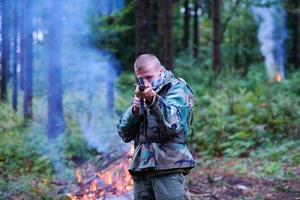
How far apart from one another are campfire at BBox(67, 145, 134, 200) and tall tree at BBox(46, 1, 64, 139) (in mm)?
4360

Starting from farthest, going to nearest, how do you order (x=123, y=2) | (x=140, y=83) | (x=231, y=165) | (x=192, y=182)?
(x=123, y=2) < (x=231, y=165) < (x=192, y=182) < (x=140, y=83)

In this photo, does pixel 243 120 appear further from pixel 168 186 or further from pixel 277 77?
pixel 168 186

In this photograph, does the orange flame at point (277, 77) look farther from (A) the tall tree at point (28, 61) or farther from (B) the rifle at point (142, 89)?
(B) the rifle at point (142, 89)

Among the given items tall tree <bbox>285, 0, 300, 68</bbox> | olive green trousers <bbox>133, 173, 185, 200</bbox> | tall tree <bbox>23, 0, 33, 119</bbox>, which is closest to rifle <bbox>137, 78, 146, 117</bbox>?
olive green trousers <bbox>133, 173, 185, 200</bbox>

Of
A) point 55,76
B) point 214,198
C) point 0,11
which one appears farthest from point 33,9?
point 214,198

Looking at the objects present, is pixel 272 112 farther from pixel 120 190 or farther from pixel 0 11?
pixel 0 11

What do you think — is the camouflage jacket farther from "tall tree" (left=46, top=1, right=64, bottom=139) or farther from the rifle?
"tall tree" (left=46, top=1, right=64, bottom=139)

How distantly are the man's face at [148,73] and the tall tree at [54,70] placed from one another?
813 centimetres

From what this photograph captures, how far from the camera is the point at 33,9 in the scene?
47.9 feet

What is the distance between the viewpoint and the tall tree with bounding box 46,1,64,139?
11445 mm

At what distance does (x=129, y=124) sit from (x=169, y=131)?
40 centimetres

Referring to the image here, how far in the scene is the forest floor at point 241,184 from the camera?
7145 mm

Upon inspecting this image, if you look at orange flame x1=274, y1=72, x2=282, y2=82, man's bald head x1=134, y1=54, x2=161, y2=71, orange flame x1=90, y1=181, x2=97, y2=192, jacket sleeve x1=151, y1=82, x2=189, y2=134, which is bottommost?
orange flame x1=90, y1=181, x2=97, y2=192

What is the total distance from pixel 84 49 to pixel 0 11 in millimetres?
4810
